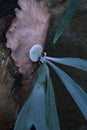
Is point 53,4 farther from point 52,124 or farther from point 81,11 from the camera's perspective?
Result: point 52,124

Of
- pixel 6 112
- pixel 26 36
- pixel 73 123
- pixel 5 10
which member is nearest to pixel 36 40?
pixel 26 36

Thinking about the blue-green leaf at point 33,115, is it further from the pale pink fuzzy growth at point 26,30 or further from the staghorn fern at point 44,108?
the pale pink fuzzy growth at point 26,30

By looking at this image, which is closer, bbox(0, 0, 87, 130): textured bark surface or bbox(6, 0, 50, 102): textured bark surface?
bbox(6, 0, 50, 102): textured bark surface

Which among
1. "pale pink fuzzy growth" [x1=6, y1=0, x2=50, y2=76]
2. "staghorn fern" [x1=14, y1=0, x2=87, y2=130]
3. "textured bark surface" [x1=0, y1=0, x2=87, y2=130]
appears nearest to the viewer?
"staghorn fern" [x1=14, y1=0, x2=87, y2=130]

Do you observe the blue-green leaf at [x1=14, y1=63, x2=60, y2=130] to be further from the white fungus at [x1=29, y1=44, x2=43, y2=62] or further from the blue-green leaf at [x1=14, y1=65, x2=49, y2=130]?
the white fungus at [x1=29, y1=44, x2=43, y2=62]

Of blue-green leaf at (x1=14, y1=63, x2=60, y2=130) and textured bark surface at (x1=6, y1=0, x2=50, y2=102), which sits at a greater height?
textured bark surface at (x1=6, y1=0, x2=50, y2=102)

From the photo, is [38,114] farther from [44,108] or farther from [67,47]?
[67,47]

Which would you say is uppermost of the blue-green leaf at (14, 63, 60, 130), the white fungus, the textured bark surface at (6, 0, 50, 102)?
the textured bark surface at (6, 0, 50, 102)

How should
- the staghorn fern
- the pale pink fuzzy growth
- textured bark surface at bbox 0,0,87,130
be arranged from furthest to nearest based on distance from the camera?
textured bark surface at bbox 0,0,87,130
the pale pink fuzzy growth
the staghorn fern

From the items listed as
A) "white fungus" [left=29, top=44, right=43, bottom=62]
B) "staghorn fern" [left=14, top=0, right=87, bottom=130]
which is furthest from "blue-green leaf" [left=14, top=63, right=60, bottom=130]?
"white fungus" [left=29, top=44, right=43, bottom=62]
